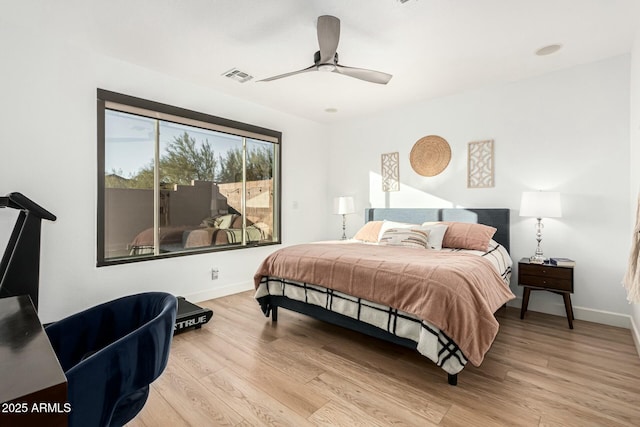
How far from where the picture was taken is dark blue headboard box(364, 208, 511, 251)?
3.60 metres

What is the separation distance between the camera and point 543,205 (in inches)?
121

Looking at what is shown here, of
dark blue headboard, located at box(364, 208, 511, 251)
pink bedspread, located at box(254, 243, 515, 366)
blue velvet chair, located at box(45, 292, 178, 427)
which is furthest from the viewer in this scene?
dark blue headboard, located at box(364, 208, 511, 251)

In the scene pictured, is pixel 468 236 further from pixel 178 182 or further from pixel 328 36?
pixel 178 182

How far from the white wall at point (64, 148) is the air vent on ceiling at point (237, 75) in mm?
555

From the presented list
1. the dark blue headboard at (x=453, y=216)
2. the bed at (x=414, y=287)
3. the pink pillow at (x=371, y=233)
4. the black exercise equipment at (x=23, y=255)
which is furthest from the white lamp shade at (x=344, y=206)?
the black exercise equipment at (x=23, y=255)

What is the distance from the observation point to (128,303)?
1.44 metres

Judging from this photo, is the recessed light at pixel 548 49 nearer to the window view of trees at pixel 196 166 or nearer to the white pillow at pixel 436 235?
the white pillow at pixel 436 235

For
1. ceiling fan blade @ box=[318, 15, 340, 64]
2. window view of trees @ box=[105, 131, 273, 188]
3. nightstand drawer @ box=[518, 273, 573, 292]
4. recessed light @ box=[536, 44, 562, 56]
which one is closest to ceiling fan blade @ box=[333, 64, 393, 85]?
ceiling fan blade @ box=[318, 15, 340, 64]

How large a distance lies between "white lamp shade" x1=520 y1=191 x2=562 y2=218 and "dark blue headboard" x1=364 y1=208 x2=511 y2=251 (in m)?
0.47

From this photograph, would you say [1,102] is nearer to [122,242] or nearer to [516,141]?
[122,242]

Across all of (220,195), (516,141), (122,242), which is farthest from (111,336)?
(516,141)

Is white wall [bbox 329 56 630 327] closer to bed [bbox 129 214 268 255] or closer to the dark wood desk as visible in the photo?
bed [bbox 129 214 268 255]

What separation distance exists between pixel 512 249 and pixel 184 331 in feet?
11.8

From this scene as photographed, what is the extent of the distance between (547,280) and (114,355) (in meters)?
3.52
